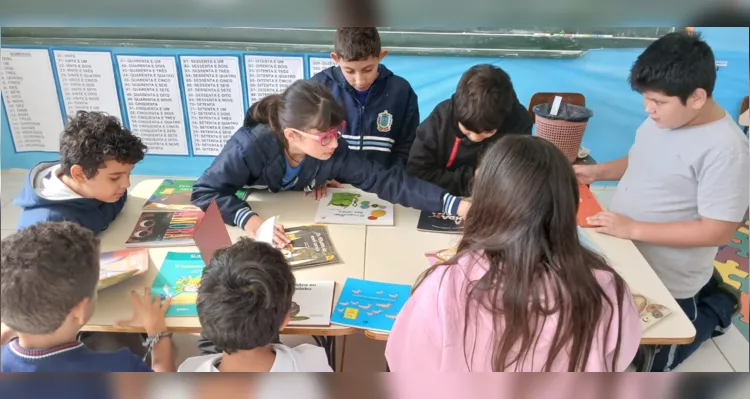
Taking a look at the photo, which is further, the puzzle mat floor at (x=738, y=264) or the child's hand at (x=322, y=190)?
the child's hand at (x=322, y=190)

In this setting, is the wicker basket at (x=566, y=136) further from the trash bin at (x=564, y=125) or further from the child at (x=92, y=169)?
the child at (x=92, y=169)

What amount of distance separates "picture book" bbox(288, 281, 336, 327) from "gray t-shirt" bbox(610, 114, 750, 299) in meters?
0.42

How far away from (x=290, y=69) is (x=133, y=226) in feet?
0.84

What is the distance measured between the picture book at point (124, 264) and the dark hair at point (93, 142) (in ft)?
0.30

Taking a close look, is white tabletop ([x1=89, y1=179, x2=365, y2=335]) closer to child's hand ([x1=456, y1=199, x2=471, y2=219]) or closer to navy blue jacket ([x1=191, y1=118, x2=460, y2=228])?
navy blue jacket ([x1=191, y1=118, x2=460, y2=228])

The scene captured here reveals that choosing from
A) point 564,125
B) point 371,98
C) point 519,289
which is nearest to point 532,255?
point 519,289

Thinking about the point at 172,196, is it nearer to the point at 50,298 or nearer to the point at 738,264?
the point at 50,298

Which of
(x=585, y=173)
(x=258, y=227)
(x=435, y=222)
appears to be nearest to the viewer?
(x=585, y=173)

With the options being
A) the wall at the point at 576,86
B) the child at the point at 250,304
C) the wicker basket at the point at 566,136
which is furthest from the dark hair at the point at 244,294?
the wicker basket at the point at 566,136

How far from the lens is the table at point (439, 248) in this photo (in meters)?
0.68

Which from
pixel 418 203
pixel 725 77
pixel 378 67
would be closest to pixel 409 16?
pixel 378 67

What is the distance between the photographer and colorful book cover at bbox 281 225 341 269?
724 millimetres

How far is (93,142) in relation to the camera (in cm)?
48

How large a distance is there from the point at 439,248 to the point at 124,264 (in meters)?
0.40
